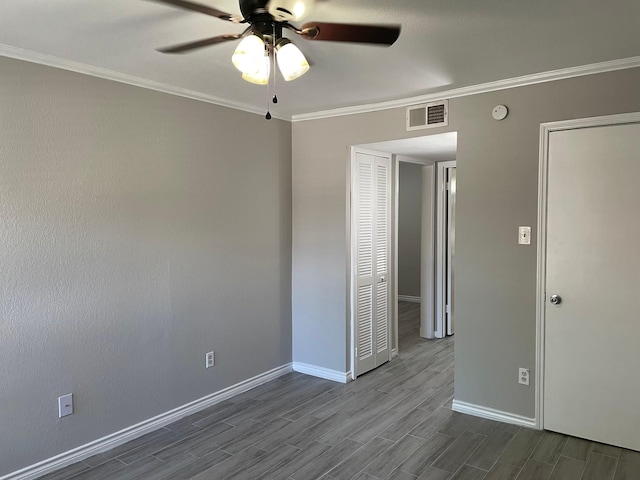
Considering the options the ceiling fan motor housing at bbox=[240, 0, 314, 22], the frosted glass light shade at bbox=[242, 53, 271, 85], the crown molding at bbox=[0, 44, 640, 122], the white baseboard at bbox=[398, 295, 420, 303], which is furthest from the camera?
the white baseboard at bbox=[398, 295, 420, 303]

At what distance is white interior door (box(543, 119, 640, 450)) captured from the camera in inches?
113

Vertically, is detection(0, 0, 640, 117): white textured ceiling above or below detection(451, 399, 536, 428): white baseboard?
above

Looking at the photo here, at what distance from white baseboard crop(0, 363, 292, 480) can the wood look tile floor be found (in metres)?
0.05

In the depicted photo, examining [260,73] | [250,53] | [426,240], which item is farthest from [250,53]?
[426,240]

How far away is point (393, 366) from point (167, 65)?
3405mm

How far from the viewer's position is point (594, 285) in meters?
2.98

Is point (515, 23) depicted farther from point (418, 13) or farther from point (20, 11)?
point (20, 11)

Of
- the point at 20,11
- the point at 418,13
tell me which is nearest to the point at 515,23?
the point at 418,13

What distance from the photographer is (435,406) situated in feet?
12.0

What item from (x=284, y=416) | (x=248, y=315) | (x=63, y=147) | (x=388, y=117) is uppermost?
(x=388, y=117)

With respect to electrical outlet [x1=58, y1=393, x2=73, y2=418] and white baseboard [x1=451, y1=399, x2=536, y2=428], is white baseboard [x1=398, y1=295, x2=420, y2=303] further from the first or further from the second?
electrical outlet [x1=58, y1=393, x2=73, y2=418]

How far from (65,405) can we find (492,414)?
290 centimetres

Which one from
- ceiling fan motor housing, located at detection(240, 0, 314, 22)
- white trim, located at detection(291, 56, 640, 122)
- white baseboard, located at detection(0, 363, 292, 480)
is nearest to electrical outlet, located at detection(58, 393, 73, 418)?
white baseboard, located at detection(0, 363, 292, 480)

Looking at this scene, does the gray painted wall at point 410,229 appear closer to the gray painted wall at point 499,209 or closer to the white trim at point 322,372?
the white trim at point 322,372
